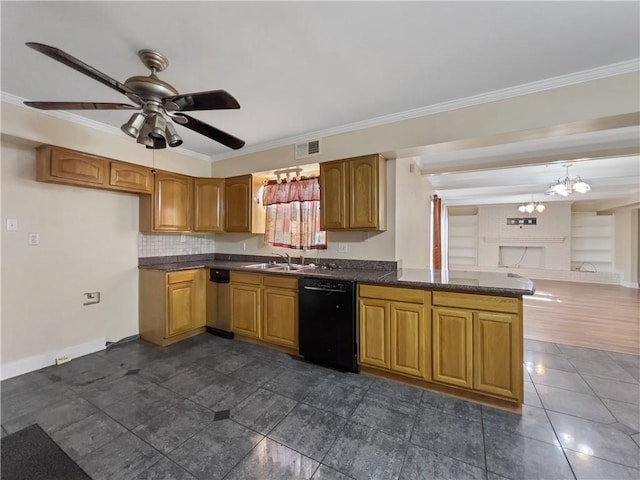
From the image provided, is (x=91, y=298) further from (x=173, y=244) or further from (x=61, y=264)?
(x=173, y=244)

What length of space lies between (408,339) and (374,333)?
304 millimetres

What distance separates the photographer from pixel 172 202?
3.64 metres

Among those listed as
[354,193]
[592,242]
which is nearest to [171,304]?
[354,193]

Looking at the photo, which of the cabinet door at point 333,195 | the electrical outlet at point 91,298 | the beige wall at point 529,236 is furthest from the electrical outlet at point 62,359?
the beige wall at point 529,236

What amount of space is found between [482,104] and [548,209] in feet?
27.5

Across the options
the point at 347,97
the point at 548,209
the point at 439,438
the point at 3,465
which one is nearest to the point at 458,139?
the point at 347,97

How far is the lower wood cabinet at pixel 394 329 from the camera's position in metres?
2.31

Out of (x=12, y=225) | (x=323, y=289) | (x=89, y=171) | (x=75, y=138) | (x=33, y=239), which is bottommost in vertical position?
(x=323, y=289)

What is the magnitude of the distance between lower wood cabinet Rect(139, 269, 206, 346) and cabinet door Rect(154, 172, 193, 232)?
657mm

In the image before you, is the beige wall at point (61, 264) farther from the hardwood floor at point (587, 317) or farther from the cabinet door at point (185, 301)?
the hardwood floor at point (587, 317)

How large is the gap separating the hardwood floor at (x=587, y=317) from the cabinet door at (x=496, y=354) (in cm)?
211

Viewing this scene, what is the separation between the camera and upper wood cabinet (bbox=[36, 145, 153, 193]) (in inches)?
102

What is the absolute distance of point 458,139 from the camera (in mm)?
2459

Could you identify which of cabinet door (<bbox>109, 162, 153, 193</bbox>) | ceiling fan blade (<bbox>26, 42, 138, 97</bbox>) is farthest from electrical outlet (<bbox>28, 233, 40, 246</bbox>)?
ceiling fan blade (<bbox>26, 42, 138, 97</bbox>)
